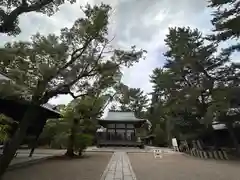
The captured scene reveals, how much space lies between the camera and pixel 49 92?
588cm

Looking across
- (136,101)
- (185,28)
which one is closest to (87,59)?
(185,28)

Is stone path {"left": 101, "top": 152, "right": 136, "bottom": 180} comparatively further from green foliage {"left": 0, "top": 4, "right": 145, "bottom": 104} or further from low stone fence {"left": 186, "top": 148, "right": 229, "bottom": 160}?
low stone fence {"left": 186, "top": 148, "right": 229, "bottom": 160}

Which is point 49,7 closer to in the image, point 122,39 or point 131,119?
point 122,39

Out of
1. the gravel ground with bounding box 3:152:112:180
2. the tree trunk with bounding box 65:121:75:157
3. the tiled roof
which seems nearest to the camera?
the gravel ground with bounding box 3:152:112:180

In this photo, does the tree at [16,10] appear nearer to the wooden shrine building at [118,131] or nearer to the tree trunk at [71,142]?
the tree trunk at [71,142]

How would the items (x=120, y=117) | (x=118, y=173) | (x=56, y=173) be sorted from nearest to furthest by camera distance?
1. (x=56, y=173)
2. (x=118, y=173)
3. (x=120, y=117)

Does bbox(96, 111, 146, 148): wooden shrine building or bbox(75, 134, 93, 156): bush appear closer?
bbox(75, 134, 93, 156): bush

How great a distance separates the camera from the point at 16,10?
4859mm

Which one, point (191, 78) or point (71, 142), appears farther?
point (191, 78)

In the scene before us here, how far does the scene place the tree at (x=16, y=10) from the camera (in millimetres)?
4734

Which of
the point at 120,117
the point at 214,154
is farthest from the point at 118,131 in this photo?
the point at 214,154

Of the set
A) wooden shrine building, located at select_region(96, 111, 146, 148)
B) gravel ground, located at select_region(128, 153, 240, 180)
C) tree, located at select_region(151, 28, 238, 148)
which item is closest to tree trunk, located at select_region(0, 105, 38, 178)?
gravel ground, located at select_region(128, 153, 240, 180)

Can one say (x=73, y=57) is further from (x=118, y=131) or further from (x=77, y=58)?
(x=118, y=131)

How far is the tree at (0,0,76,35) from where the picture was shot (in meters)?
4.73
